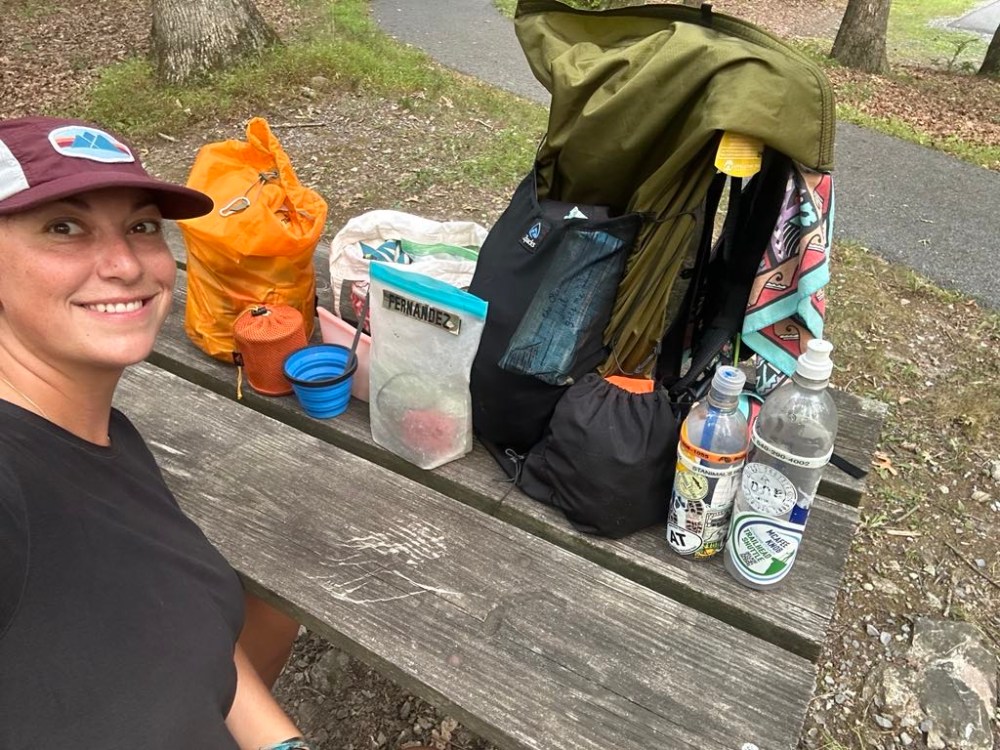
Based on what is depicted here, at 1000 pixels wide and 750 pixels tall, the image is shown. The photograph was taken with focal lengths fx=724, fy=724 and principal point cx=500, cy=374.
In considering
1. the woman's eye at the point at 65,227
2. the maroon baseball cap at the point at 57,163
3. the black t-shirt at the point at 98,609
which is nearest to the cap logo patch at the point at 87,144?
the maroon baseball cap at the point at 57,163

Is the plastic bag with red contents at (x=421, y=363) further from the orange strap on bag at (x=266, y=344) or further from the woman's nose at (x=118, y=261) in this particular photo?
the woman's nose at (x=118, y=261)

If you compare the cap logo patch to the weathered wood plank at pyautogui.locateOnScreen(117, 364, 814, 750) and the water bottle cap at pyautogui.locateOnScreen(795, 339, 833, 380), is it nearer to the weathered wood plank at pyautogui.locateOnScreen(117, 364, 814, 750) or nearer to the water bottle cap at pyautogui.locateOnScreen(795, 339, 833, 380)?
the weathered wood plank at pyautogui.locateOnScreen(117, 364, 814, 750)

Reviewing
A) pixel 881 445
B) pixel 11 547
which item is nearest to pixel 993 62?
pixel 881 445

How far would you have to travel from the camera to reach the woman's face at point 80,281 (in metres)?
1.09

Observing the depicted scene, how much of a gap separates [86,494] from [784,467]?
117 centimetres

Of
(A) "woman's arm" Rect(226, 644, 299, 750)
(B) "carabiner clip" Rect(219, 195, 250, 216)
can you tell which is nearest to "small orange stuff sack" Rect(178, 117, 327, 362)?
(B) "carabiner clip" Rect(219, 195, 250, 216)

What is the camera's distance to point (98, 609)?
3.50 feet

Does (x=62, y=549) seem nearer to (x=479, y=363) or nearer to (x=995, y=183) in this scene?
(x=479, y=363)

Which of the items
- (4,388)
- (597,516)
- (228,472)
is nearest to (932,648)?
(597,516)

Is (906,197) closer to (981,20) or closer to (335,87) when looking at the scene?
(335,87)

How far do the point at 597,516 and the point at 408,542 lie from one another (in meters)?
0.40

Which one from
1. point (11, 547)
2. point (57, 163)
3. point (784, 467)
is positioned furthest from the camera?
point (784, 467)

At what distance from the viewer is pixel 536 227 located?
1717 mm

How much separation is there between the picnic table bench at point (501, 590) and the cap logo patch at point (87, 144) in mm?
785
